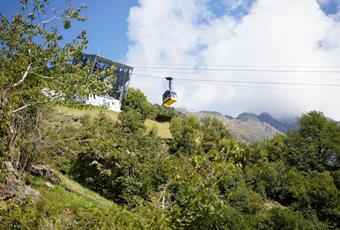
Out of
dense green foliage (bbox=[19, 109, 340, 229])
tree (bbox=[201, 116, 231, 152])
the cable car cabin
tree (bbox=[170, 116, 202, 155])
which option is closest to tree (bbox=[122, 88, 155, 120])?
dense green foliage (bbox=[19, 109, 340, 229])

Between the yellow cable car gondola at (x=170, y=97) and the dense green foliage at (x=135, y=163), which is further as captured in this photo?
the yellow cable car gondola at (x=170, y=97)

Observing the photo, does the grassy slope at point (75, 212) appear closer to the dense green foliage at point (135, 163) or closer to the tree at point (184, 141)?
the dense green foliage at point (135, 163)

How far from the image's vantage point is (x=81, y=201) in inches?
667

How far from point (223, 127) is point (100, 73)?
44240 mm

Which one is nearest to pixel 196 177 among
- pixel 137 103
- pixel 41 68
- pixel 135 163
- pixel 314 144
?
pixel 41 68

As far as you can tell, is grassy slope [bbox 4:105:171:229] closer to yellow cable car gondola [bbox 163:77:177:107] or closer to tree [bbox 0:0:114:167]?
tree [bbox 0:0:114:167]

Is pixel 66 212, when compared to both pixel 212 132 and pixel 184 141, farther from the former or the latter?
pixel 212 132

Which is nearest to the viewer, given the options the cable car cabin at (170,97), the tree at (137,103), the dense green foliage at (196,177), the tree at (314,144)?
the dense green foliage at (196,177)

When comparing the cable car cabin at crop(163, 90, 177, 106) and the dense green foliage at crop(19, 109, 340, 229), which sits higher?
the cable car cabin at crop(163, 90, 177, 106)

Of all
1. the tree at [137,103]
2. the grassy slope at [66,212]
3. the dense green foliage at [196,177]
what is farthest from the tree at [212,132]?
the grassy slope at [66,212]

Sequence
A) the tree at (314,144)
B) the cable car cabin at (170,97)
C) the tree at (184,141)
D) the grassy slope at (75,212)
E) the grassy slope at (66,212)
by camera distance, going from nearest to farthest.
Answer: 1. the grassy slope at (66,212)
2. the grassy slope at (75,212)
3. the tree at (184,141)
4. the cable car cabin at (170,97)
5. the tree at (314,144)

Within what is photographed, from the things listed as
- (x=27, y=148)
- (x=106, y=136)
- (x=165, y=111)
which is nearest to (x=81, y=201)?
(x=27, y=148)

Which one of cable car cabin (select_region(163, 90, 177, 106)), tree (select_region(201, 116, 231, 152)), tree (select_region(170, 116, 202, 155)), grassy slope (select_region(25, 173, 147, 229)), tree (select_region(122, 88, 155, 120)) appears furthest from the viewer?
tree (select_region(122, 88, 155, 120))

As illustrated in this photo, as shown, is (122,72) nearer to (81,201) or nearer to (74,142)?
(74,142)
